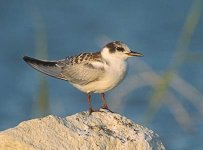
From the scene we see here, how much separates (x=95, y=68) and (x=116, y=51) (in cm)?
28

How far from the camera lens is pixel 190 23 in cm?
722

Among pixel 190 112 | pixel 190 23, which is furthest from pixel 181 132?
pixel 190 23

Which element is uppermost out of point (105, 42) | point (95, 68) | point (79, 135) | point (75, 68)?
point (105, 42)

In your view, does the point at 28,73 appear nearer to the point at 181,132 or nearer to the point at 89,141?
the point at 181,132

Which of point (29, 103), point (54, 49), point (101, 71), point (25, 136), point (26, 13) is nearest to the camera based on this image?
Answer: point (25, 136)

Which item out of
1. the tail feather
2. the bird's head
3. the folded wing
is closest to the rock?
the folded wing

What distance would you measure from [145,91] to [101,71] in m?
5.58

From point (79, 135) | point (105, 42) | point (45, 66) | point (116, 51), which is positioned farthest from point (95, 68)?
point (105, 42)

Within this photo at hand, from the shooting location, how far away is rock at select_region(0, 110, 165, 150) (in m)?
6.97

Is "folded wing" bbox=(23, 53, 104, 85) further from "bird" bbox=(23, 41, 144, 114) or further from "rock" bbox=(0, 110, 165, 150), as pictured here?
"rock" bbox=(0, 110, 165, 150)

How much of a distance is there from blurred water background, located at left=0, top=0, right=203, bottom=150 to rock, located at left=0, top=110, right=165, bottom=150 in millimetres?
1582

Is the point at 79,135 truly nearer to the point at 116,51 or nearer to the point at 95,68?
the point at 95,68

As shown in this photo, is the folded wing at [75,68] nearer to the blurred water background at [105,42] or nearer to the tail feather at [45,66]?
the tail feather at [45,66]

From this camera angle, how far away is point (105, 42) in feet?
36.3
